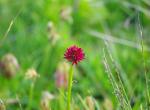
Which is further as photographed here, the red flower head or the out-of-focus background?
the out-of-focus background

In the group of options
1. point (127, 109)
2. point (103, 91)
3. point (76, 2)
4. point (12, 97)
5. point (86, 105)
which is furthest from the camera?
point (76, 2)

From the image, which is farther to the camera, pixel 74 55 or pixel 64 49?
pixel 64 49

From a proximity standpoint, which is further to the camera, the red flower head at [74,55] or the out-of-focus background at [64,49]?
the out-of-focus background at [64,49]

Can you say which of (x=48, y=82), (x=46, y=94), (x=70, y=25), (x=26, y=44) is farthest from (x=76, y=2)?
(x=46, y=94)

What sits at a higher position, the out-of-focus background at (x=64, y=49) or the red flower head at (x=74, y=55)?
the red flower head at (x=74, y=55)

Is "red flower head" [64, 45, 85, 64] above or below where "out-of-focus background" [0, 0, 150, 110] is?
above

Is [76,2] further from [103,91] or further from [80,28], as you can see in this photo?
[103,91]

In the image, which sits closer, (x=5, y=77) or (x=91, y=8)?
(x=5, y=77)

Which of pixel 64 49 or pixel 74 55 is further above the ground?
pixel 74 55
